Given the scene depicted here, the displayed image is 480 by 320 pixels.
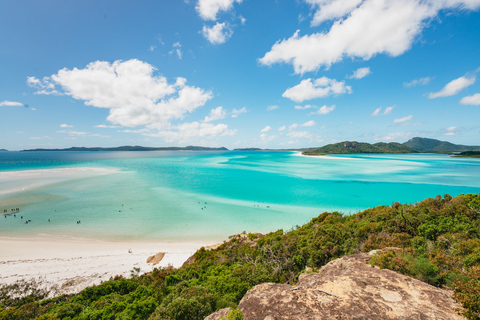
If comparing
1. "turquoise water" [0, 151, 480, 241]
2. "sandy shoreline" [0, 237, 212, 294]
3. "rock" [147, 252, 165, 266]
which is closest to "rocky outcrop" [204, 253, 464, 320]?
"sandy shoreline" [0, 237, 212, 294]

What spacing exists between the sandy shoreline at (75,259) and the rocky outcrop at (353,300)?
14589 millimetres

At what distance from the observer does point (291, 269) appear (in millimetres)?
11125

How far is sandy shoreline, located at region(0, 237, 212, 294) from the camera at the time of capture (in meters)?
14.5

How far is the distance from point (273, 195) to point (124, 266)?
31.6 meters

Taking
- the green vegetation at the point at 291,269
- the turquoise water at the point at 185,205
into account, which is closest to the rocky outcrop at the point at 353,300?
the green vegetation at the point at 291,269

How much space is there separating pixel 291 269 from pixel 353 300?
23.0ft

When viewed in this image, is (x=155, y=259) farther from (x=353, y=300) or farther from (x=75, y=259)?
(x=353, y=300)

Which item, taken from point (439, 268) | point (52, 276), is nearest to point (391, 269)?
point (439, 268)

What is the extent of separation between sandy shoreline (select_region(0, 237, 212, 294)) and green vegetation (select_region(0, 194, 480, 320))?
222cm

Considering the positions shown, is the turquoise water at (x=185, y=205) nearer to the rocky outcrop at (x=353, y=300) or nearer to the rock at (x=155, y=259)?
the rock at (x=155, y=259)

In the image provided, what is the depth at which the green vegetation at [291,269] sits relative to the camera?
6410 millimetres

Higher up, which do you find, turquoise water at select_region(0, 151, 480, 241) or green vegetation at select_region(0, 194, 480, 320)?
green vegetation at select_region(0, 194, 480, 320)

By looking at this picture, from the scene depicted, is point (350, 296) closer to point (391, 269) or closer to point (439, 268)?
point (391, 269)

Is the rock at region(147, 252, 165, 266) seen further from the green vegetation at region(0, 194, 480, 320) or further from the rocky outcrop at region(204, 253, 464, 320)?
the rocky outcrop at region(204, 253, 464, 320)
